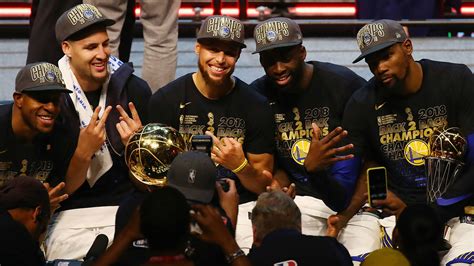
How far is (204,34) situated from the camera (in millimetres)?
6613

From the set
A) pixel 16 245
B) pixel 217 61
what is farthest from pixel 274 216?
pixel 217 61

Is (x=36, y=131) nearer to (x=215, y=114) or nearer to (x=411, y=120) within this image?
(x=215, y=114)

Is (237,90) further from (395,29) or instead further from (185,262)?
(185,262)

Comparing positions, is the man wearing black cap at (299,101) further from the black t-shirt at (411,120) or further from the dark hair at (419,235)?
the dark hair at (419,235)

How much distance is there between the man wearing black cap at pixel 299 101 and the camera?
264 inches

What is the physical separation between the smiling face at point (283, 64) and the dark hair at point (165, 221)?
221 cm

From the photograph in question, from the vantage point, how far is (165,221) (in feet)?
14.8

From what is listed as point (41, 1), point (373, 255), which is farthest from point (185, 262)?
point (41, 1)

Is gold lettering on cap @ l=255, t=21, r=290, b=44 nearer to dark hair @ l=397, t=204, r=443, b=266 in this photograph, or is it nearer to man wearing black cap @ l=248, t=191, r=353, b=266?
man wearing black cap @ l=248, t=191, r=353, b=266

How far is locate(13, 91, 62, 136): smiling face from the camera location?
626 cm

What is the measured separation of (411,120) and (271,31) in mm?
905

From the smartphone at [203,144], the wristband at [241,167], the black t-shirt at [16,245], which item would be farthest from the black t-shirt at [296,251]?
the wristband at [241,167]

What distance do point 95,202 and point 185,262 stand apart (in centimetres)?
228

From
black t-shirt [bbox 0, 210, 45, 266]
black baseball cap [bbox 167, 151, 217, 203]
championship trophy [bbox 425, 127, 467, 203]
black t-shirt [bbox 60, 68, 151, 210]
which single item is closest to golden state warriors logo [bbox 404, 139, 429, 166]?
championship trophy [bbox 425, 127, 467, 203]
